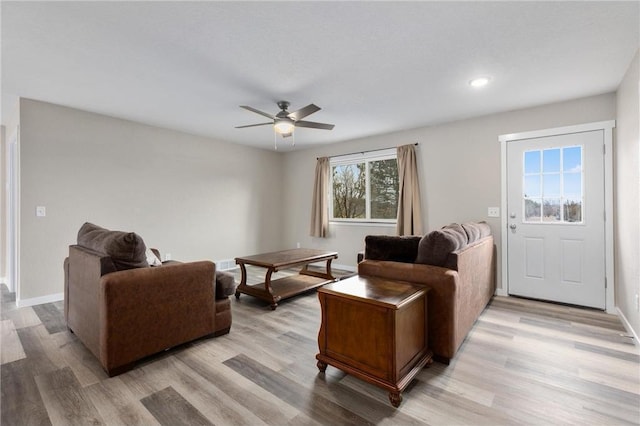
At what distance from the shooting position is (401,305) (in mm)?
1682

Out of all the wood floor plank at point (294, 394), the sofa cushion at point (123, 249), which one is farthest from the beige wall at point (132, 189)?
the wood floor plank at point (294, 394)

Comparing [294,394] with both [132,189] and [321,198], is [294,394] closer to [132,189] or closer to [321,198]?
[132,189]

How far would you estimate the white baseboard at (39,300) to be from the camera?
3.37 meters

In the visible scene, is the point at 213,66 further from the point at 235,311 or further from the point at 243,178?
the point at 243,178

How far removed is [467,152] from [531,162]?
76cm

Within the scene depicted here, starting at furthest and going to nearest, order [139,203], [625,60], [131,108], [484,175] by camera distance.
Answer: [139,203], [484,175], [131,108], [625,60]

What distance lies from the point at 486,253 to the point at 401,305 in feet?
6.74

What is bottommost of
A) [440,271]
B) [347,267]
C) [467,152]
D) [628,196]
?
[347,267]

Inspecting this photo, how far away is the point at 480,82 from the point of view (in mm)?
2895

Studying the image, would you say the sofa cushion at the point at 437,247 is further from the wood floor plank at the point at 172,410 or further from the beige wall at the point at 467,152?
the beige wall at the point at 467,152

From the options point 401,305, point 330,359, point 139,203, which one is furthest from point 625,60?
point 139,203

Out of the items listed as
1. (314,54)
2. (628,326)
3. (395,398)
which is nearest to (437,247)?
(395,398)

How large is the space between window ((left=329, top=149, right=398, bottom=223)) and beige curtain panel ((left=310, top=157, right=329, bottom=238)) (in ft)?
0.46

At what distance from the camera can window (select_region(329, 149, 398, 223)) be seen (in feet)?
16.3
